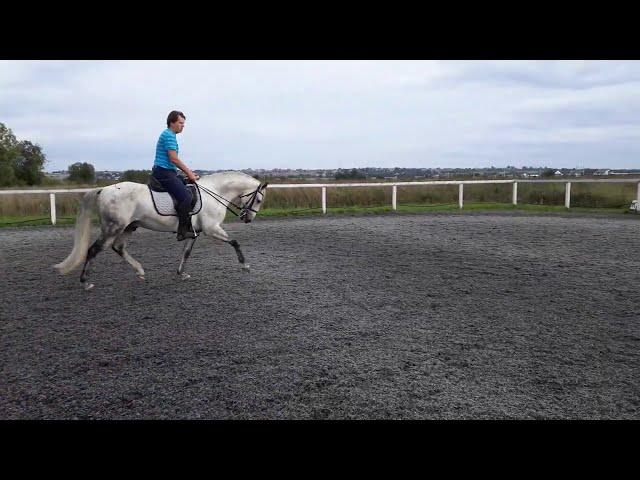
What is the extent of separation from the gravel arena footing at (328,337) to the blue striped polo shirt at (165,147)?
67.3 inches

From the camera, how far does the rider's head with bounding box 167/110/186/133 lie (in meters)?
6.45

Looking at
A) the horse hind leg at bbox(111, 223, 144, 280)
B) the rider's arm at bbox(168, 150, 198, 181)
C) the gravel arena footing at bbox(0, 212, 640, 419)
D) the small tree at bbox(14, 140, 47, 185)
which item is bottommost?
the gravel arena footing at bbox(0, 212, 640, 419)

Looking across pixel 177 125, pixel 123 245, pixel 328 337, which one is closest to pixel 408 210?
pixel 177 125

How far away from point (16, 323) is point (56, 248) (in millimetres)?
5375

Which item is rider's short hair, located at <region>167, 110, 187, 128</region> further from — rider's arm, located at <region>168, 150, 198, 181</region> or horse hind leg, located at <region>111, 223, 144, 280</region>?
horse hind leg, located at <region>111, 223, 144, 280</region>

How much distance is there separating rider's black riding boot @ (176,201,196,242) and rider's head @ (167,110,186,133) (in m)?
1.07

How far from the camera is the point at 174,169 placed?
6.69 m

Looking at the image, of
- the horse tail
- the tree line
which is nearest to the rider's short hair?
the horse tail

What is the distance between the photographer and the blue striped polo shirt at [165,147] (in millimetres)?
6414

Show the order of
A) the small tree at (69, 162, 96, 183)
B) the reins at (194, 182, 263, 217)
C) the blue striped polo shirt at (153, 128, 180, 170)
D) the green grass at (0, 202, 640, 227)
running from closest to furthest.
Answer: the blue striped polo shirt at (153, 128, 180, 170) → the reins at (194, 182, 263, 217) → the green grass at (0, 202, 640, 227) → the small tree at (69, 162, 96, 183)

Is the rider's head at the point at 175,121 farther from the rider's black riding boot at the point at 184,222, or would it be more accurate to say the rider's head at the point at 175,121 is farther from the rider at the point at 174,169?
the rider's black riding boot at the point at 184,222

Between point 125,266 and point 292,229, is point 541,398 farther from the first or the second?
point 292,229
